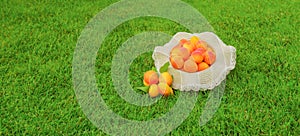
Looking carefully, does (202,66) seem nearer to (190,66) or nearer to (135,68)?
(190,66)

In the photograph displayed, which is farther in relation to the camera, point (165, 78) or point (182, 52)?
point (182, 52)

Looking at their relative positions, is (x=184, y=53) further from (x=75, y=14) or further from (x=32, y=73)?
(x=75, y=14)

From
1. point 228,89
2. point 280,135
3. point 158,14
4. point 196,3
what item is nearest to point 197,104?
point 228,89

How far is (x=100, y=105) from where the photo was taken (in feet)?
5.82

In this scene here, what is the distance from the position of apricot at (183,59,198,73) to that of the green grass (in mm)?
136

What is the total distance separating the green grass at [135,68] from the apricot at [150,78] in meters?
0.07

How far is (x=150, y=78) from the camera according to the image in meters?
1.82

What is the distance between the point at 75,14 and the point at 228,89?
1.39 meters

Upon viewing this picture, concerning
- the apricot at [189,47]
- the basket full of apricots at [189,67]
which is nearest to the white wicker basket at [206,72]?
the basket full of apricots at [189,67]

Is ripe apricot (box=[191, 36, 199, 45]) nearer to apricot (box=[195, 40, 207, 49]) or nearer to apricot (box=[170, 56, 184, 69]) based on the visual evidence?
apricot (box=[195, 40, 207, 49])

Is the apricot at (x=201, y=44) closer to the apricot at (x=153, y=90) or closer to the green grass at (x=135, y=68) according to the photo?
the green grass at (x=135, y=68)

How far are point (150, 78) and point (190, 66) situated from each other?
0.21 metres

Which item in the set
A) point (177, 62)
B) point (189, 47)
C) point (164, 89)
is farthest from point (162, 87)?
point (189, 47)

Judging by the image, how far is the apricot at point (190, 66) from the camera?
182 cm
